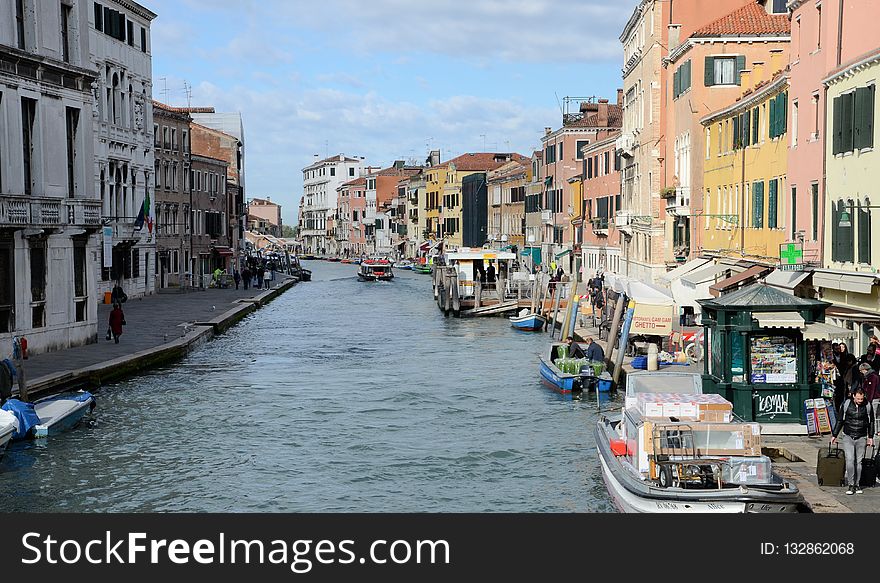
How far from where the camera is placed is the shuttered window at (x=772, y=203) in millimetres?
29984

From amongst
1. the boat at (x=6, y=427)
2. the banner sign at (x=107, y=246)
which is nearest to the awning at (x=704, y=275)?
the banner sign at (x=107, y=246)

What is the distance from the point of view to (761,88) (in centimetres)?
3109

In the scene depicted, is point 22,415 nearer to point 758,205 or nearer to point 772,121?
point 772,121

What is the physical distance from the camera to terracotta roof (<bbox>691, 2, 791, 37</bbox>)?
128 feet

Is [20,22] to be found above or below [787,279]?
above

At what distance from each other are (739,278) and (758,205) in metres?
2.68

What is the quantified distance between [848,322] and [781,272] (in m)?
3.45

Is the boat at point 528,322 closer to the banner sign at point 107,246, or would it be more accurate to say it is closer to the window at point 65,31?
the banner sign at point 107,246

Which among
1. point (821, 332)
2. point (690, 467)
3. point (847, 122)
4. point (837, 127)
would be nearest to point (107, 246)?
point (837, 127)

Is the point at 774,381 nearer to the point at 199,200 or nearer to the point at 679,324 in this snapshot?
the point at 679,324

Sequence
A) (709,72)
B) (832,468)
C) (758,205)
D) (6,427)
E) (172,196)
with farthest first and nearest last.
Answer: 1. (172,196)
2. (709,72)
3. (758,205)
4. (6,427)
5. (832,468)

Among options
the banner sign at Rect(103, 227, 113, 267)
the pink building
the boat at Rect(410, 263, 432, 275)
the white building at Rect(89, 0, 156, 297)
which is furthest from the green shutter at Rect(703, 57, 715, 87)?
the boat at Rect(410, 263, 432, 275)

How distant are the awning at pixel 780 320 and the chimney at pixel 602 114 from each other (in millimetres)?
55671

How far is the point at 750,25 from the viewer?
39.4 m
